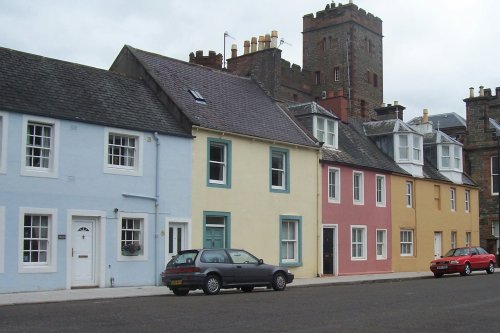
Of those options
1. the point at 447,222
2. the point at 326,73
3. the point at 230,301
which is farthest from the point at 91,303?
the point at 326,73

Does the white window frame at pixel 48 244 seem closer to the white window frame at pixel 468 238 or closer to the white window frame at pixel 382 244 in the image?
the white window frame at pixel 382 244

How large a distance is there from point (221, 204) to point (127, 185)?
168 inches

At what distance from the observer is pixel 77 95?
77.7 ft

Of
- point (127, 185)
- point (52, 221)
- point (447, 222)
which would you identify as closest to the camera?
point (52, 221)

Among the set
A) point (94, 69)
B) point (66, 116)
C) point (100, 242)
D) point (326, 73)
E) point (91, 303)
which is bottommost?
point (91, 303)

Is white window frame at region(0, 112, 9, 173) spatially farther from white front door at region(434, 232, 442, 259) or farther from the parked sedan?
white front door at region(434, 232, 442, 259)

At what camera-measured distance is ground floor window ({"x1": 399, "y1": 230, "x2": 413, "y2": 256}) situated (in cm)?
3719

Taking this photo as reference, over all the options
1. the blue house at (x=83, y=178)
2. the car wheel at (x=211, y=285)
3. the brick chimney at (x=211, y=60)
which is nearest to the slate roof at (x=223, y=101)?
the blue house at (x=83, y=178)

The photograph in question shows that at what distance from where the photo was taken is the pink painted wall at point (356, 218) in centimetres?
3197

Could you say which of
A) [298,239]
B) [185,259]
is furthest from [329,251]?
[185,259]

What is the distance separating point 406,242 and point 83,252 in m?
20.6

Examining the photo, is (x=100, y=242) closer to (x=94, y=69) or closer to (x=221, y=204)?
(x=221, y=204)

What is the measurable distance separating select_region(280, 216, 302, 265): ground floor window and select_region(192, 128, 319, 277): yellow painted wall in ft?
0.89

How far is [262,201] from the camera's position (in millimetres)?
28219
